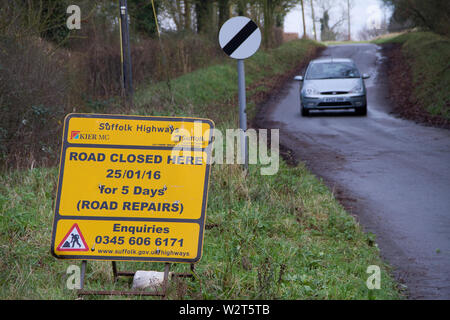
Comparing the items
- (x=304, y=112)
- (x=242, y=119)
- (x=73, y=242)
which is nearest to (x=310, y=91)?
(x=304, y=112)

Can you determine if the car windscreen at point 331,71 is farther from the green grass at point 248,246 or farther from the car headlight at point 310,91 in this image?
the green grass at point 248,246

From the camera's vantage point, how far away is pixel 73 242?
4723 millimetres

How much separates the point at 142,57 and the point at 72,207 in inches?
868

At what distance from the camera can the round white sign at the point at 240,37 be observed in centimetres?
818

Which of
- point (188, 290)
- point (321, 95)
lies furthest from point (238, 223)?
point (321, 95)

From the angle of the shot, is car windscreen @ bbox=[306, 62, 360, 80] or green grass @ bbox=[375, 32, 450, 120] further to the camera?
car windscreen @ bbox=[306, 62, 360, 80]

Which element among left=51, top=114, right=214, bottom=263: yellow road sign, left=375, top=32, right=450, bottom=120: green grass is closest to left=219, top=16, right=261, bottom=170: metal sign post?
left=51, top=114, right=214, bottom=263: yellow road sign

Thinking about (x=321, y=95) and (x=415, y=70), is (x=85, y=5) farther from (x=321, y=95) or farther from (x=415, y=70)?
(x=415, y=70)

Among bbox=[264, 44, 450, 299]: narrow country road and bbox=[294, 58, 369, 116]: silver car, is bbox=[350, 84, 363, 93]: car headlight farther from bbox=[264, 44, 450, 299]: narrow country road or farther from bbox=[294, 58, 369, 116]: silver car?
bbox=[264, 44, 450, 299]: narrow country road

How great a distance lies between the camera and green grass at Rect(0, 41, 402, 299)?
187 inches

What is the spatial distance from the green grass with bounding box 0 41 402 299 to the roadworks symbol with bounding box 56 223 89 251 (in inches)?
13.3

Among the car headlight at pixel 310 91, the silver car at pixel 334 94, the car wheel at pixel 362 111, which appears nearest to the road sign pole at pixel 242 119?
the silver car at pixel 334 94

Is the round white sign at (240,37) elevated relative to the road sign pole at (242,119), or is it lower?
elevated

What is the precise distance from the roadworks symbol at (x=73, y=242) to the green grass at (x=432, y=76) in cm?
1411
